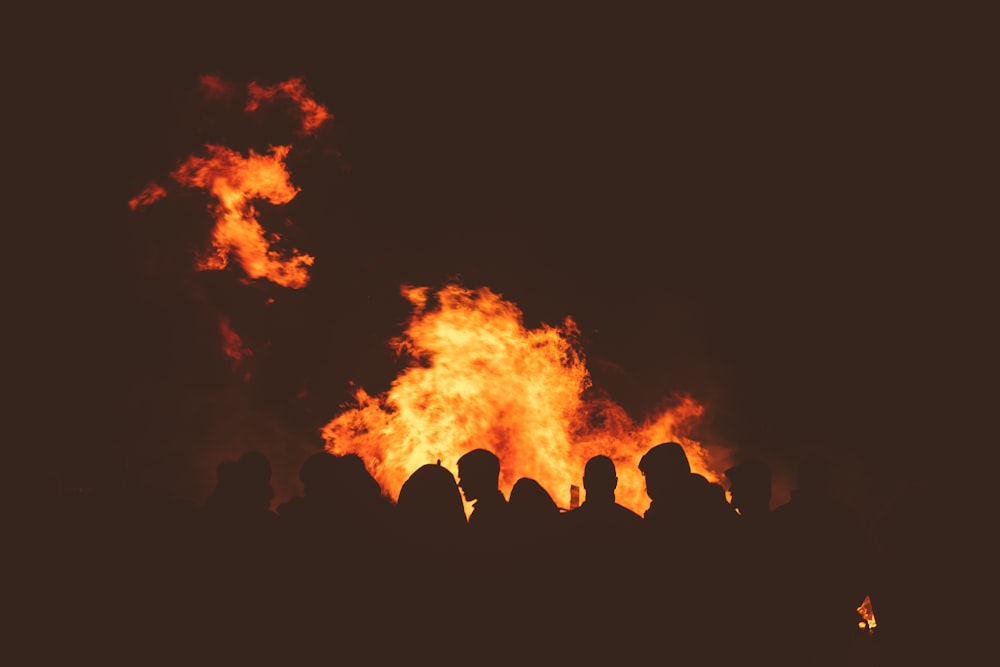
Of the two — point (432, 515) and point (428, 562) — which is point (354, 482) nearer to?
point (432, 515)

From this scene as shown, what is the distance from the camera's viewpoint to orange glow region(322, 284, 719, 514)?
344 inches

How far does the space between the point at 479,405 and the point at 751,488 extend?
5.18 meters

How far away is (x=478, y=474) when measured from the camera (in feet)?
13.1

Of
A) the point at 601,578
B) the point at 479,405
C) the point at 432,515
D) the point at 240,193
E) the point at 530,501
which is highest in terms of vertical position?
the point at 240,193

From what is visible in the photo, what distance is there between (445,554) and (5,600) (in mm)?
2037

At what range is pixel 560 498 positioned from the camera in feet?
29.2

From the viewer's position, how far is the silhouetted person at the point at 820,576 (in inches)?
138

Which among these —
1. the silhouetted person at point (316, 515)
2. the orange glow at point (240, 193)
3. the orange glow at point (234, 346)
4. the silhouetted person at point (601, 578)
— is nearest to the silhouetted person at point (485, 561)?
the silhouetted person at point (601, 578)

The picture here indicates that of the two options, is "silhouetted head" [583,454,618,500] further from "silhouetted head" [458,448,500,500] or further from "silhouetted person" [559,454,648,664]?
"silhouetted head" [458,448,500,500]

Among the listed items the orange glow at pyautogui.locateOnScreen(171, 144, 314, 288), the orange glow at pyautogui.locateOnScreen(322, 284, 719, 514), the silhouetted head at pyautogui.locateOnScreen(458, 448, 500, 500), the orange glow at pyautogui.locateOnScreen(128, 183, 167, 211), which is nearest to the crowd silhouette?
the silhouetted head at pyautogui.locateOnScreen(458, 448, 500, 500)

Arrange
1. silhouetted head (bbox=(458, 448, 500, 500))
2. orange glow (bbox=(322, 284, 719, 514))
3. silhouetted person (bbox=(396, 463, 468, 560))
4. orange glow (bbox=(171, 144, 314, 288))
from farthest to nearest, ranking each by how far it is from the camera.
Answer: orange glow (bbox=(171, 144, 314, 288)) < orange glow (bbox=(322, 284, 719, 514)) < silhouetted head (bbox=(458, 448, 500, 500)) < silhouetted person (bbox=(396, 463, 468, 560))

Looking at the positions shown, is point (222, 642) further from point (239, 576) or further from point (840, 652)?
point (840, 652)

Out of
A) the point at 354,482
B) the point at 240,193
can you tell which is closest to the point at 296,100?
the point at 240,193

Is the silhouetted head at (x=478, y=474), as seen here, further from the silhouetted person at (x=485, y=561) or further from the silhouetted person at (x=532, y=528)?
the silhouetted person at (x=532, y=528)
